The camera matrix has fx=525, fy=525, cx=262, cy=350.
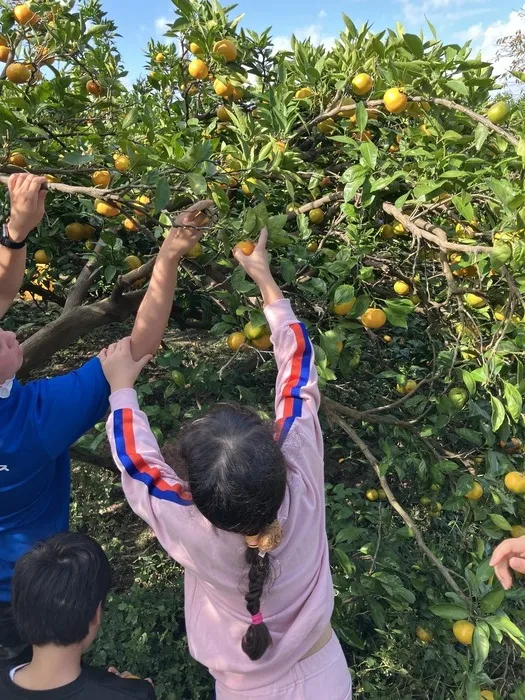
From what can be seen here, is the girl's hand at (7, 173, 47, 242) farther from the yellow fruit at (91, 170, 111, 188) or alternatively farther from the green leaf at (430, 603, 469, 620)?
the green leaf at (430, 603, 469, 620)

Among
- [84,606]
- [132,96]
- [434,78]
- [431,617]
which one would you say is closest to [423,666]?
[431,617]

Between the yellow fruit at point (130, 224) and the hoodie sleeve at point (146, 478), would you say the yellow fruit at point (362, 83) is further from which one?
the hoodie sleeve at point (146, 478)

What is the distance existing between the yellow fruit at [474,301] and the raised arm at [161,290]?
2.77 feet

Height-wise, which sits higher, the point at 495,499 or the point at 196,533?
the point at 196,533

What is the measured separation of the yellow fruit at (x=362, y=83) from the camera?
165 cm

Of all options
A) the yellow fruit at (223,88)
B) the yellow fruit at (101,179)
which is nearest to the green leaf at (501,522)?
the yellow fruit at (101,179)

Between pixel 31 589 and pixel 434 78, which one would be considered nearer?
pixel 31 589

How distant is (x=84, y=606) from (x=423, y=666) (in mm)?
1408

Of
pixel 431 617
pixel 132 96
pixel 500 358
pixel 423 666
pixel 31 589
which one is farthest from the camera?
pixel 132 96

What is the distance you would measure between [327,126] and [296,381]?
1.12m

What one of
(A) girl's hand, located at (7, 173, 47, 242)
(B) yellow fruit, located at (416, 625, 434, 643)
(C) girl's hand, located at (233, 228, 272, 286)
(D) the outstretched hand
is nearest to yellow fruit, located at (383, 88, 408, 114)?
(C) girl's hand, located at (233, 228, 272, 286)

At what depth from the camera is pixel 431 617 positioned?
1.83 m

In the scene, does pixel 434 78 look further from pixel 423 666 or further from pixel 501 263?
pixel 423 666

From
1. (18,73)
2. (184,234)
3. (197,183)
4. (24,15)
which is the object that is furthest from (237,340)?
(24,15)
